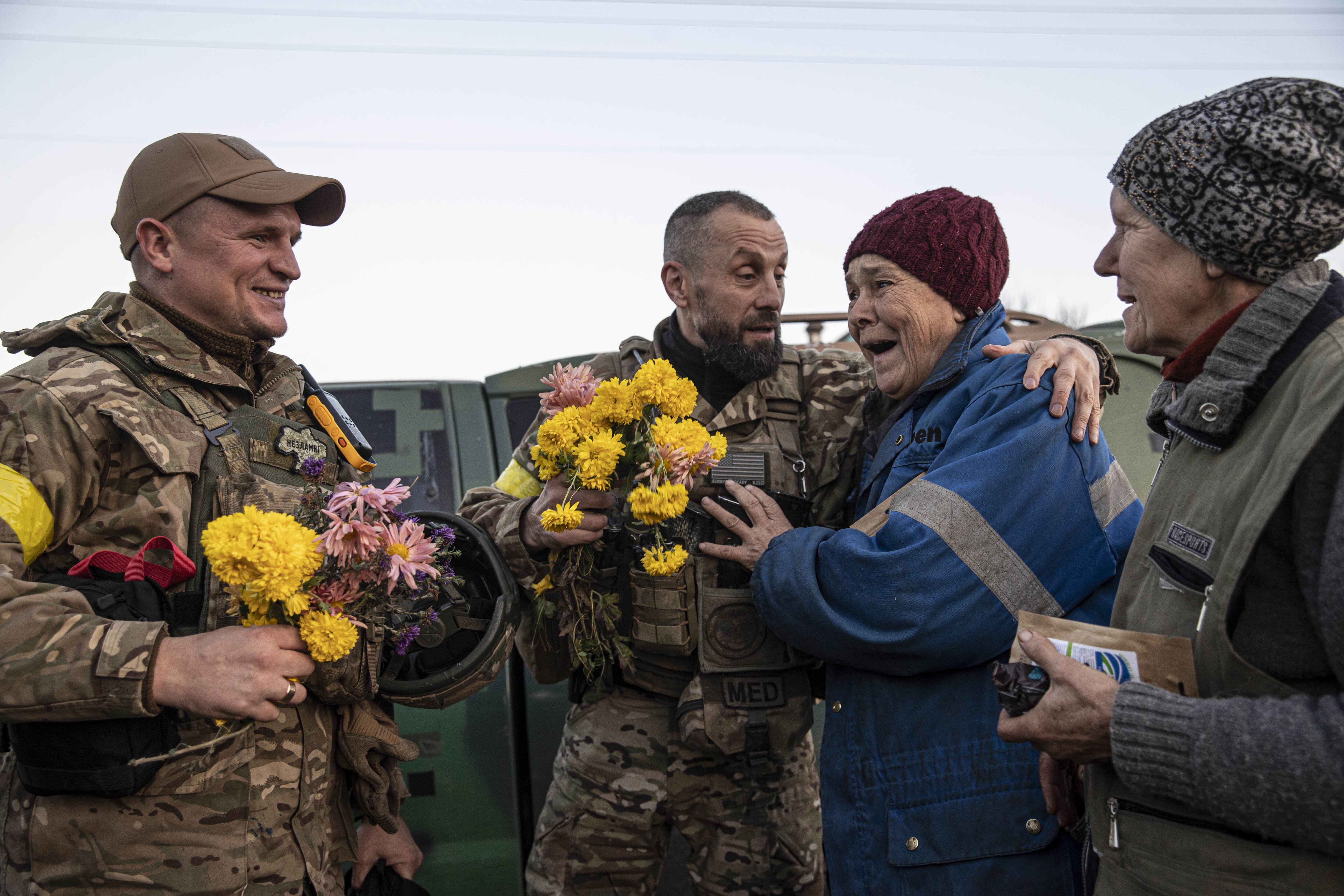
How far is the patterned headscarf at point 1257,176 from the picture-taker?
147 centimetres

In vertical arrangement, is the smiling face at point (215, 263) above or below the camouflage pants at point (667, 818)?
above

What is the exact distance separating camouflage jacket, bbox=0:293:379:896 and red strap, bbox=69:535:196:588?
0.10 meters

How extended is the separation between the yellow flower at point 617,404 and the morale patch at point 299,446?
0.73m

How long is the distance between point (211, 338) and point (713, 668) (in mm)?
A: 1723

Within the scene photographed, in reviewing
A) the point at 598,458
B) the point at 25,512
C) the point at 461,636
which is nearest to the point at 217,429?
the point at 25,512

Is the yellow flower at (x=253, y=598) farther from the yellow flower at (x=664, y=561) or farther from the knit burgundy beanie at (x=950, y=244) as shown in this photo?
the knit burgundy beanie at (x=950, y=244)

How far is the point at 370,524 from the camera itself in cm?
183

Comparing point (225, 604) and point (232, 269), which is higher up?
point (232, 269)

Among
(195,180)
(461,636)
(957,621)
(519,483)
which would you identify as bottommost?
(461,636)

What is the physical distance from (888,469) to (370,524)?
4.73 ft

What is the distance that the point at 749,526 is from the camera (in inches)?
105

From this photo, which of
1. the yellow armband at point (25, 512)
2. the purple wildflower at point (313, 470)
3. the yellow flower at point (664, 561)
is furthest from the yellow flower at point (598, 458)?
the yellow armband at point (25, 512)

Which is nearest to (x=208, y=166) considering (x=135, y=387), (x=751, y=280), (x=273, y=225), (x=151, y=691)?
(x=273, y=225)

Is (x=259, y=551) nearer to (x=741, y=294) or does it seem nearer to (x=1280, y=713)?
(x=1280, y=713)
